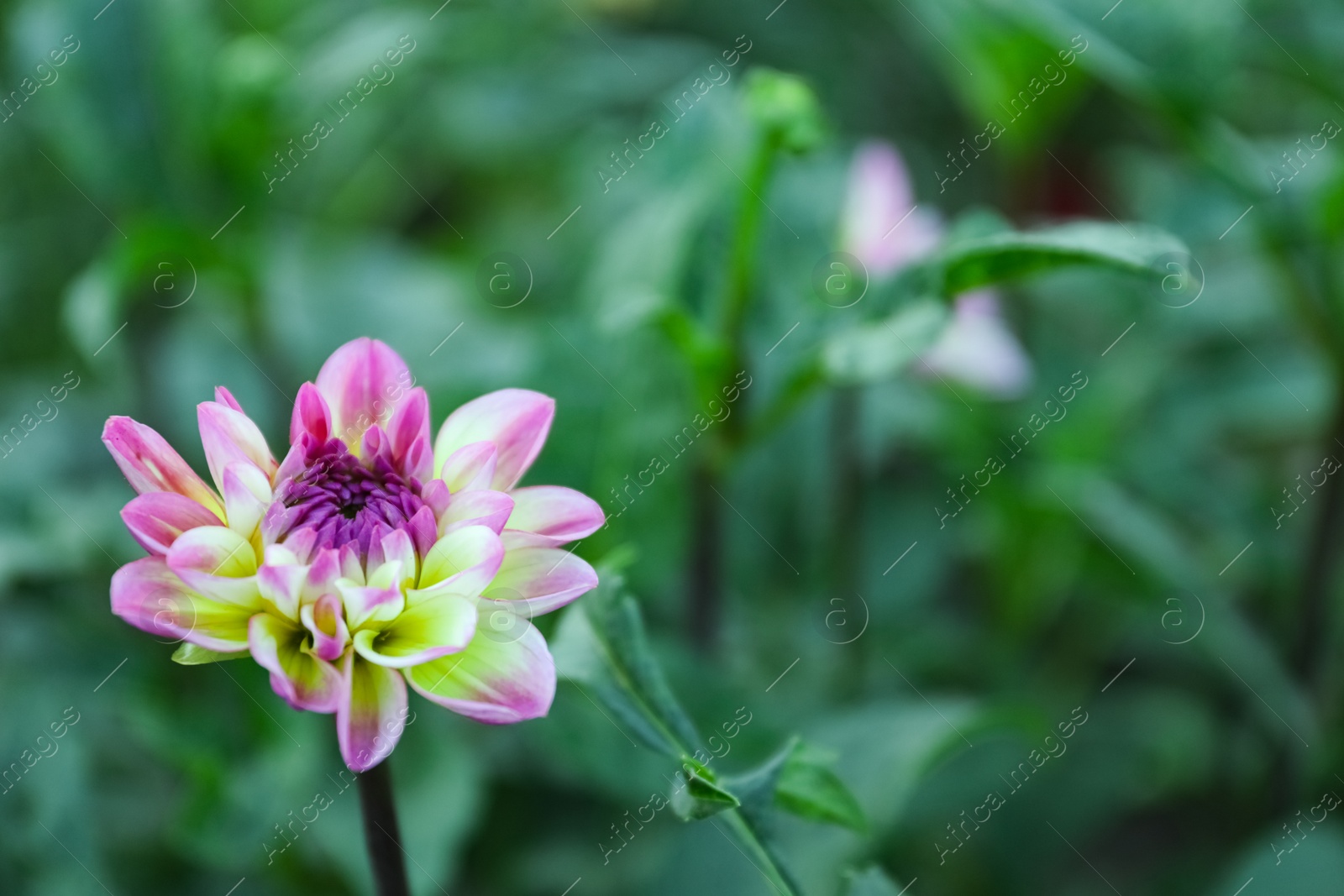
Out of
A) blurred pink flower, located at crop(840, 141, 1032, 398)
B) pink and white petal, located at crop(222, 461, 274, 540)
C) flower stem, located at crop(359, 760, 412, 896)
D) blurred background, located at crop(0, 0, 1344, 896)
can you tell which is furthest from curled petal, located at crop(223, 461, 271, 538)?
blurred pink flower, located at crop(840, 141, 1032, 398)

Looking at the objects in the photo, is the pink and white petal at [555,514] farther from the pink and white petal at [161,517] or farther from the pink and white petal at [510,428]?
the pink and white petal at [161,517]

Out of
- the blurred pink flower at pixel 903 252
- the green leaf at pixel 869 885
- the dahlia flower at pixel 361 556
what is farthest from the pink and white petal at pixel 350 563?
the blurred pink flower at pixel 903 252

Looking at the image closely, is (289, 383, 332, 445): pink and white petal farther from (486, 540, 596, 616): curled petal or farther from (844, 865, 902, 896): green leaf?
(844, 865, 902, 896): green leaf

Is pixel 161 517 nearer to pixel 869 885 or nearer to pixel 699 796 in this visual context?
pixel 699 796

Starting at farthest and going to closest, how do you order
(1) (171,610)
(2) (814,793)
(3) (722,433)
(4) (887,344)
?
(3) (722,433)
(4) (887,344)
(2) (814,793)
(1) (171,610)

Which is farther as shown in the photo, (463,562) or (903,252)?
(903,252)

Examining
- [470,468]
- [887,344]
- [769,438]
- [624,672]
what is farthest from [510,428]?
[769,438]
